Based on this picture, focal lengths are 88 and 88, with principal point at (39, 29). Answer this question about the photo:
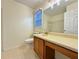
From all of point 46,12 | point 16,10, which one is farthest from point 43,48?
point 16,10

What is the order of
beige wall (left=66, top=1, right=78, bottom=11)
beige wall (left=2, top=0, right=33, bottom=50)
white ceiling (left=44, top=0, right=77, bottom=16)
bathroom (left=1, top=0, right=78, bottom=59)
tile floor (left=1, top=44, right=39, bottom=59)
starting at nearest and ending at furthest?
beige wall (left=66, top=1, right=78, bottom=11), white ceiling (left=44, top=0, right=77, bottom=16), bathroom (left=1, top=0, right=78, bottom=59), tile floor (left=1, top=44, right=39, bottom=59), beige wall (left=2, top=0, right=33, bottom=50)

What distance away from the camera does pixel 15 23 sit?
4.27 meters

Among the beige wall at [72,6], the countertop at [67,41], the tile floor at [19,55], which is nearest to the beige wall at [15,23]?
the tile floor at [19,55]

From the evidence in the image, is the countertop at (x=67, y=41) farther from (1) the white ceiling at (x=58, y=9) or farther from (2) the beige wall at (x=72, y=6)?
(1) the white ceiling at (x=58, y=9)

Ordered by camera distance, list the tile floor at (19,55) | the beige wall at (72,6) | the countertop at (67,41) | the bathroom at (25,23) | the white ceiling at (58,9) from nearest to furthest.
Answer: the countertop at (67,41) → the beige wall at (72,6) → the white ceiling at (58,9) → the bathroom at (25,23) → the tile floor at (19,55)

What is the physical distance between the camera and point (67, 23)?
6.68ft

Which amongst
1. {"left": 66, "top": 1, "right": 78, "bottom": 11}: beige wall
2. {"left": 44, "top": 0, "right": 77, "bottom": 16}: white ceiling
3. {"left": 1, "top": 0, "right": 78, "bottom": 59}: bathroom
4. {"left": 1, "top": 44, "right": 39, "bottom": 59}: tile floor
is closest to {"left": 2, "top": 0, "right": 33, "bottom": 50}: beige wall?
{"left": 1, "top": 0, "right": 78, "bottom": 59}: bathroom

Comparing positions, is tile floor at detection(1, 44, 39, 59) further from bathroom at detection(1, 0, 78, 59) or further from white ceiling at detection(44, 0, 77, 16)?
white ceiling at detection(44, 0, 77, 16)

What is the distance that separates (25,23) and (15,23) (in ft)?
1.92

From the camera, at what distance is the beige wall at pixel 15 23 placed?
3830mm

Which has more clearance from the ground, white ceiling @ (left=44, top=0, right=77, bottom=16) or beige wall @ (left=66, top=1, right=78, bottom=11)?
white ceiling @ (left=44, top=0, right=77, bottom=16)

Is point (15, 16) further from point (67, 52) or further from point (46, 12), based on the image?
point (67, 52)

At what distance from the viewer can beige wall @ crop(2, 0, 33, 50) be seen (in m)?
3.83

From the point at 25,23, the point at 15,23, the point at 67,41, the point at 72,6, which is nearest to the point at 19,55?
the point at 15,23
